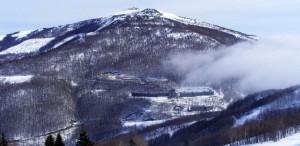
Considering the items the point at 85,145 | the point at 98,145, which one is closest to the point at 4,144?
the point at 85,145

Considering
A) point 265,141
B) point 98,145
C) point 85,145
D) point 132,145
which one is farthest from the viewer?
point 265,141

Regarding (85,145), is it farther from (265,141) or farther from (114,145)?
(265,141)

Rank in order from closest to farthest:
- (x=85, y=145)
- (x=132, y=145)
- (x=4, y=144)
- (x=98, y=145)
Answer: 1. (x=85, y=145)
2. (x=4, y=144)
3. (x=132, y=145)
4. (x=98, y=145)

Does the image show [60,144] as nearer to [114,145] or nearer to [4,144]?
[4,144]

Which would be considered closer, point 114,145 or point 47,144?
point 47,144

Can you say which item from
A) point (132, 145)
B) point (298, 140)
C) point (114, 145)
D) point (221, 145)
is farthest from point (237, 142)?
point (132, 145)

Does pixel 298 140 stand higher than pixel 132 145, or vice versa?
pixel 132 145

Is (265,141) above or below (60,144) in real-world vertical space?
below

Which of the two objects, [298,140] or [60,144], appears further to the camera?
[298,140]

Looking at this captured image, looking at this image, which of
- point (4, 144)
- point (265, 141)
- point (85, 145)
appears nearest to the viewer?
point (85, 145)
